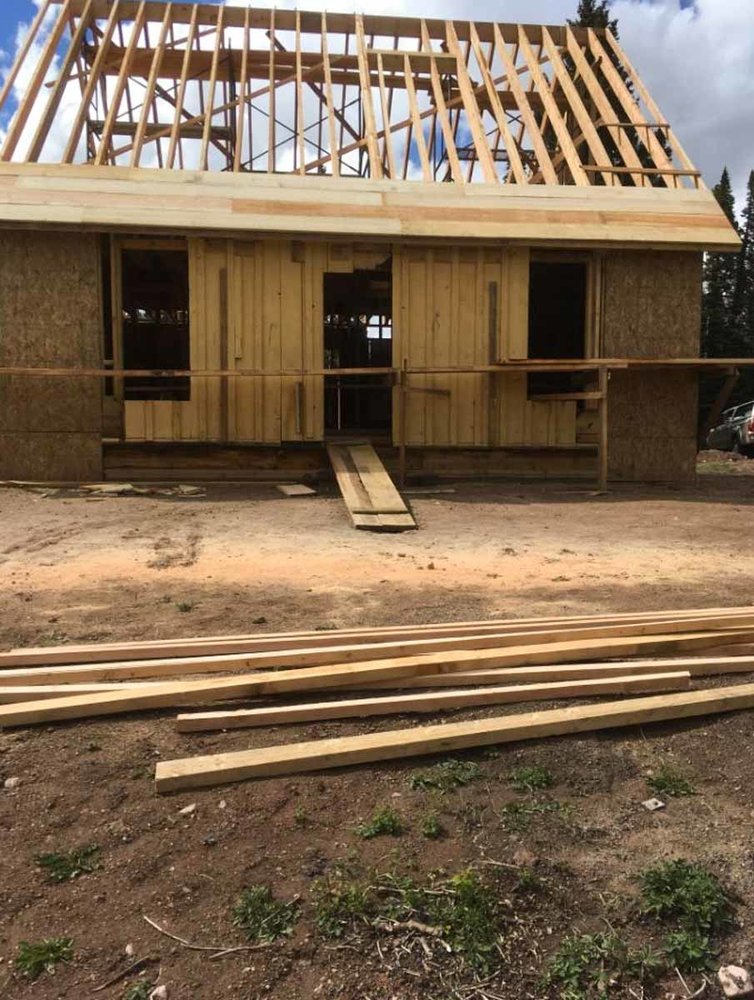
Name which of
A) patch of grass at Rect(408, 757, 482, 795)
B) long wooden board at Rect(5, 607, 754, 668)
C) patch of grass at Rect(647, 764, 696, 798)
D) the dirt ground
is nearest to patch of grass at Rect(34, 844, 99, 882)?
the dirt ground

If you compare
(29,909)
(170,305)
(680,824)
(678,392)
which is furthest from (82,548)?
(170,305)

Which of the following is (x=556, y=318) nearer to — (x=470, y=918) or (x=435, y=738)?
(x=435, y=738)

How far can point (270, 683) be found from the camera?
145 inches

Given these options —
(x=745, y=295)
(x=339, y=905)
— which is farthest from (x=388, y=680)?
(x=745, y=295)

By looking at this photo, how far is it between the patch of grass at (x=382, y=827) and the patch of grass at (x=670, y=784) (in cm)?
102

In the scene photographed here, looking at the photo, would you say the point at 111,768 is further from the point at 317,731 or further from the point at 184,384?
the point at 184,384

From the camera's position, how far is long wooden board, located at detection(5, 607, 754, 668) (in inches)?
165

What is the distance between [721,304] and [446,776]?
4729 cm

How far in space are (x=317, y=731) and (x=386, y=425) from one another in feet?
→ 50.2

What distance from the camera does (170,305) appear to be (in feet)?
63.5

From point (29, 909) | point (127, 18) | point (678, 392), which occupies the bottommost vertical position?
point (29, 909)

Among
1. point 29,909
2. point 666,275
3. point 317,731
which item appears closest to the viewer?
point 29,909

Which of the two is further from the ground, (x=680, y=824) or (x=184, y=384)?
(x=184, y=384)

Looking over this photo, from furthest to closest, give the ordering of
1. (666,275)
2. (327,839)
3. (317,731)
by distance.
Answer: (666,275), (317,731), (327,839)
